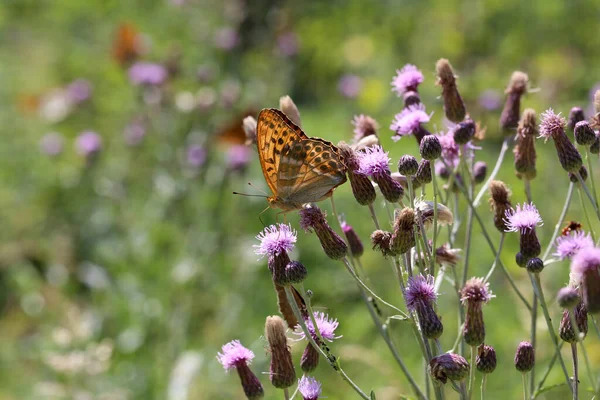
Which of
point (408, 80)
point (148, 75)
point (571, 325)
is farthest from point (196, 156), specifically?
point (571, 325)

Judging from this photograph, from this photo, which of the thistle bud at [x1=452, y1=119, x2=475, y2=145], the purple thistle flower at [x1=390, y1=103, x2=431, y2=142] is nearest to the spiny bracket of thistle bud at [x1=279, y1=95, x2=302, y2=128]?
the purple thistle flower at [x1=390, y1=103, x2=431, y2=142]

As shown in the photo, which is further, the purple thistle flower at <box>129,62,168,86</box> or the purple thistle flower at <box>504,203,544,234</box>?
the purple thistle flower at <box>129,62,168,86</box>

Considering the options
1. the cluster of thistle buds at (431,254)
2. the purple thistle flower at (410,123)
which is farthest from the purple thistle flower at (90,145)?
the purple thistle flower at (410,123)

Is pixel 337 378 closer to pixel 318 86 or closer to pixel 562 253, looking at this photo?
pixel 562 253

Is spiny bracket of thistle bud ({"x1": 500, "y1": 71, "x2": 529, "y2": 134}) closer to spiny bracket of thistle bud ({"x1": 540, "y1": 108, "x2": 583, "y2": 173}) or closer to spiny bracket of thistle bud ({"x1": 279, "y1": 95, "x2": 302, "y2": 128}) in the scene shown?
spiny bracket of thistle bud ({"x1": 540, "y1": 108, "x2": 583, "y2": 173})

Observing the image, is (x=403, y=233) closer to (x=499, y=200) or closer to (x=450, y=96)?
(x=499, y=200)
